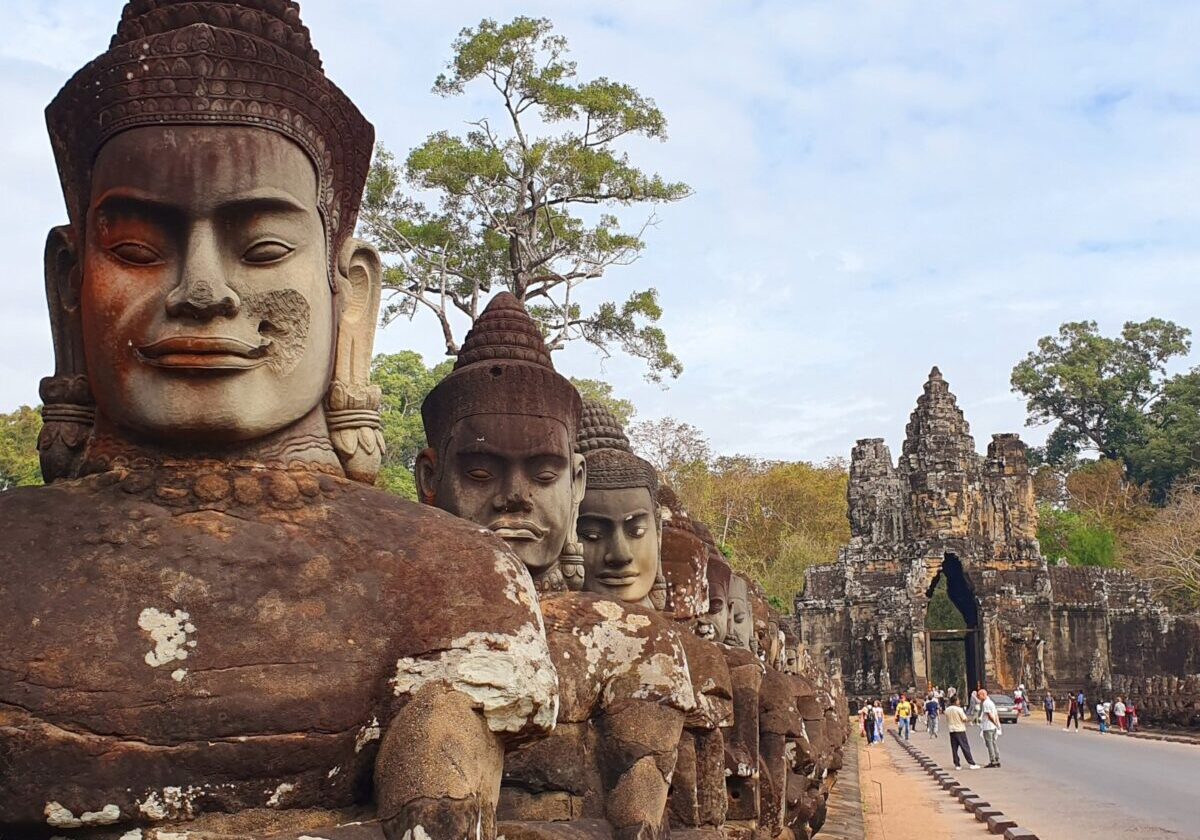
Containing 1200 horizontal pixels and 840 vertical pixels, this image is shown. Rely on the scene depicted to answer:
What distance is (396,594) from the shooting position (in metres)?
2.95

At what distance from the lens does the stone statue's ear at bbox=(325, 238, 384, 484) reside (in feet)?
10.9

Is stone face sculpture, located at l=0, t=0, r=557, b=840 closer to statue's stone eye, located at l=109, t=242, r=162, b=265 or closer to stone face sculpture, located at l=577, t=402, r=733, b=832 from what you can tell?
statue's stone eye, located at l=109, t=242, r=162, b=265

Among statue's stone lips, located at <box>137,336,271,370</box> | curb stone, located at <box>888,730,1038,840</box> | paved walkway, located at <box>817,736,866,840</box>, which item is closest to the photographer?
statue's stone lips, located at <box>137,336,271,370</box>

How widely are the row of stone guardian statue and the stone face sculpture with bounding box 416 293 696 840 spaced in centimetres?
5

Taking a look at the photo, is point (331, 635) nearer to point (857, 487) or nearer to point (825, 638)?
point (825, 638)

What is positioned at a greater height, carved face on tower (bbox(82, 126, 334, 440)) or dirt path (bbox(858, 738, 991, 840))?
carved face on tower (bbox(82, 126, 334, 440))

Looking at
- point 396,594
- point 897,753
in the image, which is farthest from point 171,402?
point 897,753

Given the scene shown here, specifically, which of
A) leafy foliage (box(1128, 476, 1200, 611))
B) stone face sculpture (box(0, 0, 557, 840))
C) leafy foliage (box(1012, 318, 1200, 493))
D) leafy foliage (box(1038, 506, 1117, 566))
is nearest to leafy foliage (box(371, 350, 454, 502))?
stone face sculpture (box(0, 0, 557, 840))

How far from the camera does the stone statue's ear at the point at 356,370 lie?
10.9 feet

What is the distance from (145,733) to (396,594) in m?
0.59

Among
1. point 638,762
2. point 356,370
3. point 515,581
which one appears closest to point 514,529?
point 638,762

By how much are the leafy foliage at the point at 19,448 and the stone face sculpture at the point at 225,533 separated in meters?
18.7

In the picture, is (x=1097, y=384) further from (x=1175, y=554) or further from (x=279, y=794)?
(x=279, y=794)

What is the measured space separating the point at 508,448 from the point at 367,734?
1.85m
